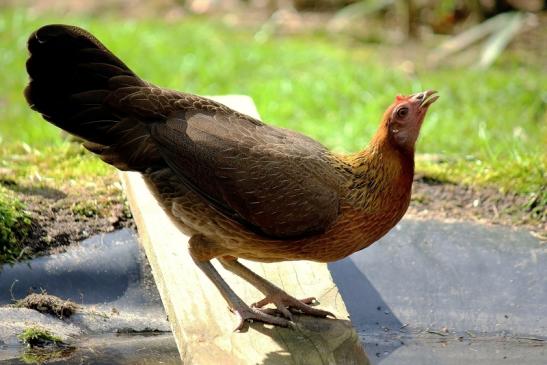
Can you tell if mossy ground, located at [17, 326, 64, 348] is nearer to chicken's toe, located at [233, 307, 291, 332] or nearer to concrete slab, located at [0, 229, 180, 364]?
concrete slab, located at [0, 229, 180, 364]

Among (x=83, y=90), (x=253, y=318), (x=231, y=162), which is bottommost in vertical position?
(x=253, y=318)

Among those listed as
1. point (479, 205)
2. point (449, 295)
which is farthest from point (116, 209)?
point (479, 205)

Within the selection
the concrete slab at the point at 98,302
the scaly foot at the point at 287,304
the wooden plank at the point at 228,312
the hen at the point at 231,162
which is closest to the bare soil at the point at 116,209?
the concrete slab at the point at 98,302

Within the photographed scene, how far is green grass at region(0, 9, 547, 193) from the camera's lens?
739cm

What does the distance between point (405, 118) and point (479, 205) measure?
1.94 metres

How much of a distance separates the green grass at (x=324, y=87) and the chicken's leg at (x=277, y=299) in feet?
6.21

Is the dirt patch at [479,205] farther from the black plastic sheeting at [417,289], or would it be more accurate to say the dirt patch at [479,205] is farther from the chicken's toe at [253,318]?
the chicken's toe at [253,318]

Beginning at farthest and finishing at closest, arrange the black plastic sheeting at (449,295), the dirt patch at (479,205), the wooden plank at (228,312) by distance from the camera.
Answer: the dirt patch at (479,205), the black plastic sheeting at (449,295), the wooden plank at (228,312)

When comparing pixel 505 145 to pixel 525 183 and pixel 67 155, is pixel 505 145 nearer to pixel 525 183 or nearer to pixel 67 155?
pixel 525 183

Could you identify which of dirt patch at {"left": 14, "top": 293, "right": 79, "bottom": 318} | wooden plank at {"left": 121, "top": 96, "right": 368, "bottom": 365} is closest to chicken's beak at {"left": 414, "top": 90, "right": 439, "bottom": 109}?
wooden plank at {"left": 121, "top": 96, "right": 368, "bottom": 365}

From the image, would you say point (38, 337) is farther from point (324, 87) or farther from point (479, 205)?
point (324, 87)

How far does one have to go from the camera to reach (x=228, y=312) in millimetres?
4648

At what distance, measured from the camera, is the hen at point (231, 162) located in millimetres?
4395

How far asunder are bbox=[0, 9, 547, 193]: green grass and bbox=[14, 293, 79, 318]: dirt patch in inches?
59.4
